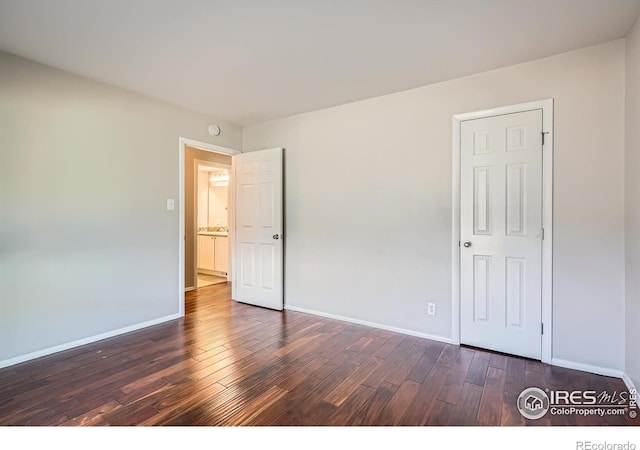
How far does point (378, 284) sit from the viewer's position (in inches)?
134

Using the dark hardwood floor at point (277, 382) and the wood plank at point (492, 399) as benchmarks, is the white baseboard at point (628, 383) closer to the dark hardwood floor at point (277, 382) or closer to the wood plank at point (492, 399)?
the dark hardwood floor at point (277, 382)

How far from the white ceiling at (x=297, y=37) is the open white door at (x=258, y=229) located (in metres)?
1.24

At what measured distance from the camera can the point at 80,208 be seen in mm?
2934

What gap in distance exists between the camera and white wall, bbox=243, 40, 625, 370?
2361 millimetres

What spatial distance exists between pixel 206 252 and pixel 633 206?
20.3 ft

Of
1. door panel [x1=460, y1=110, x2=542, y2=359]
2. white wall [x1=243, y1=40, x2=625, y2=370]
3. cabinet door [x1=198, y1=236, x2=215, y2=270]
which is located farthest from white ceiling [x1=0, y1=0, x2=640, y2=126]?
cabinet door [x1=198, y1=236, x2=215, y2=270]

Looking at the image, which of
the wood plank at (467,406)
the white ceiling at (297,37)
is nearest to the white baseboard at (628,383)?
the wood plank at (467,406)

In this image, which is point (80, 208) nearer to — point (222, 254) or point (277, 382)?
point (277, 382)

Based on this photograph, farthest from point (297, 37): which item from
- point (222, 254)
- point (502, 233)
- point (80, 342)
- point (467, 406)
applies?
point (222, 254)

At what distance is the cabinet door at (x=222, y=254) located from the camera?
6.06m

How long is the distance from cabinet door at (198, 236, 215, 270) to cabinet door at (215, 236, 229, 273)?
135mm

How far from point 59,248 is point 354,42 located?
9.88ft

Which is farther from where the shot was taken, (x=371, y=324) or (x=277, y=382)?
(x=371, y=324)
